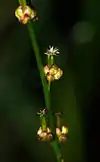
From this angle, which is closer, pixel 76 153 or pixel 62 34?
pixel 76 153

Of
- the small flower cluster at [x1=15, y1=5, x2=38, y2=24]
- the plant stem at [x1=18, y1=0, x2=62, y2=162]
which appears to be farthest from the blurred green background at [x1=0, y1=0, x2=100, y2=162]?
the small flower cluster at [x1=15, y1=5, x2=38, y2=24]

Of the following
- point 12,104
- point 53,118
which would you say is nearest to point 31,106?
point 12,104

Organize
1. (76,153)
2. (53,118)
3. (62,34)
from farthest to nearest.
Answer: (62,34), (76,153), (53,118)

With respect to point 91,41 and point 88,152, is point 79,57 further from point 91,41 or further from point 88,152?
point 88,152

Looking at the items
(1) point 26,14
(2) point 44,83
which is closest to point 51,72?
(2) point 44,83

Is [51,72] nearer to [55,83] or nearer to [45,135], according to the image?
[45,135]

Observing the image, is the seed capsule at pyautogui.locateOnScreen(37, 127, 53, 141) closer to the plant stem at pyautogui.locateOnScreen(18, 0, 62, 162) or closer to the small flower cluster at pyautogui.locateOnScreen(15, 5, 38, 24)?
the plant stem at pyautogui.locateOnScreen(18, 0, 62, 162)

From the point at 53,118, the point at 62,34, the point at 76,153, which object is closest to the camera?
the point at 53,118

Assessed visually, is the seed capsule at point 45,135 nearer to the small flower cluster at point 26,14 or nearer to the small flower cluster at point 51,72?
the small flower cluster at point 51,72

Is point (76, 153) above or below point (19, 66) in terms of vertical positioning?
below
